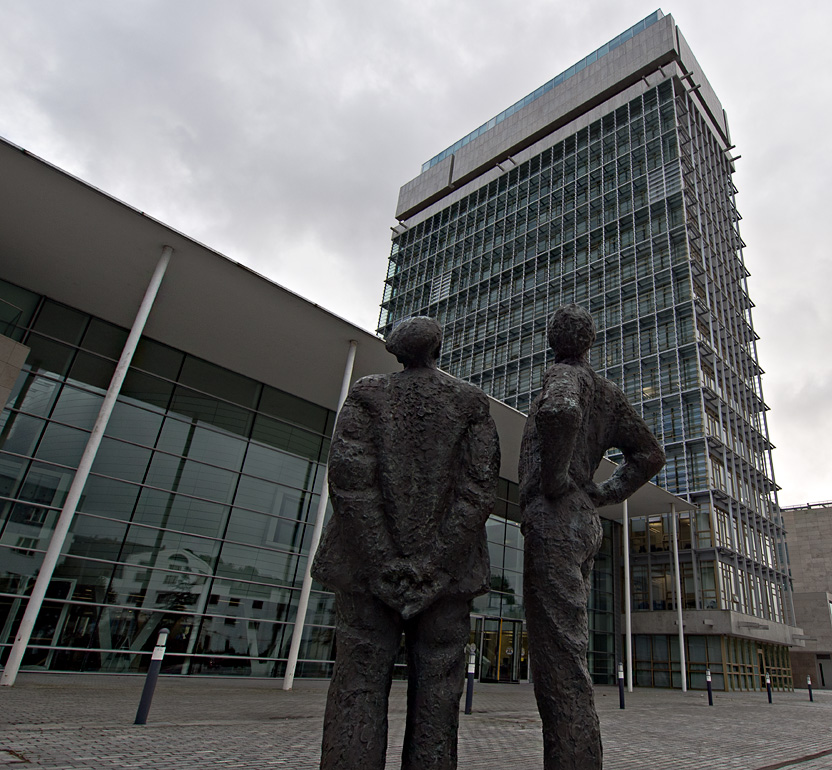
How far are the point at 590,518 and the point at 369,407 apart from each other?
4.58ft

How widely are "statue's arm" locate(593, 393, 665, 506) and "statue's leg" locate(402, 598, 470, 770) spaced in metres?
1.38

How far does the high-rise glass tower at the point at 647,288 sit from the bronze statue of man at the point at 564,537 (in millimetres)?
26224

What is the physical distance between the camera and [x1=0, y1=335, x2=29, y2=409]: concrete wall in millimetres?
9820

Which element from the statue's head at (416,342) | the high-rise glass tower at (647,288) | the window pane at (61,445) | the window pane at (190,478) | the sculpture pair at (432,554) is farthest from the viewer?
the high-rise glass tower at (647,288)

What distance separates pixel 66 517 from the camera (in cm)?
889

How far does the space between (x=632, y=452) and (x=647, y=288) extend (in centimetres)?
3196

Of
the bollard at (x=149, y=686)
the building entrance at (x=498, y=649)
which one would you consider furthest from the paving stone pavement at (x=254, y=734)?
the building entrance at (x=498, y=649)

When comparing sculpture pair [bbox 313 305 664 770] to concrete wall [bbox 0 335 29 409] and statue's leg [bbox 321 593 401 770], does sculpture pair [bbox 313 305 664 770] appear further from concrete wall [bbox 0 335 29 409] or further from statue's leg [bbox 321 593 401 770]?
concrete wall [bbox 0 335 29 409]

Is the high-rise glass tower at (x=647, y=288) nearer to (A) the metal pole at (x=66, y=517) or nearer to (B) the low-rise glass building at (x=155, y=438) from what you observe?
(B) the low-rise glass building at (x=155, y=438)

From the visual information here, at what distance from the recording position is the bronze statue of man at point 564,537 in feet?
9.50

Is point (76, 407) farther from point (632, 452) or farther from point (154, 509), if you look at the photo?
point (632, 452)

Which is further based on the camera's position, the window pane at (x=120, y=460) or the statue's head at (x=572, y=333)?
the window pane at (x=120, y=460)

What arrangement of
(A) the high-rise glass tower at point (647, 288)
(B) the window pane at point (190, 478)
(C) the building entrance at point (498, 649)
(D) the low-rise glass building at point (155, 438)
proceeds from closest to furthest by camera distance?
(D) the low-rise glass building at point (155, 438) < (B) the window pane at point (190, 478) < (C) the building entrance at point (498, 649) < (A) the high-rise glass tower at point (647, 288)

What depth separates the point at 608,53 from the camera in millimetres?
42406
